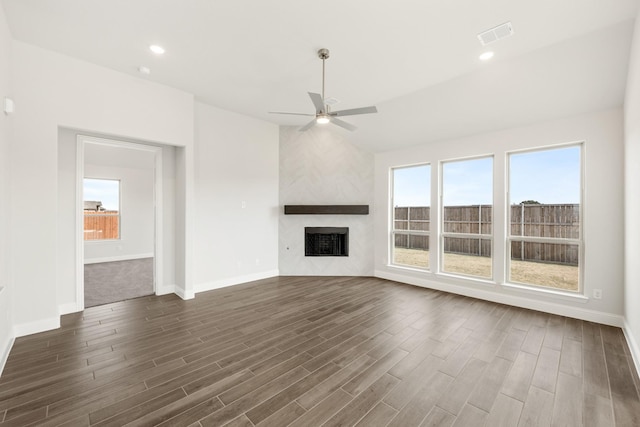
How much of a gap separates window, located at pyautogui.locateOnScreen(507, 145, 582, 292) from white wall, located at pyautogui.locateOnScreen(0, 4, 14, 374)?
627 centimetres

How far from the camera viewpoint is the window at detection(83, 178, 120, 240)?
24.1ft

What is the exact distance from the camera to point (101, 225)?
7.45 m

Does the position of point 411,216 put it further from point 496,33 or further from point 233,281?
Result: point 233,281

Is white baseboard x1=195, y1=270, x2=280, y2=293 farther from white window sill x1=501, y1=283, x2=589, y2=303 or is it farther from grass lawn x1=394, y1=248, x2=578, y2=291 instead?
white window sill x1=501, y1=283, x2=589, y2=303

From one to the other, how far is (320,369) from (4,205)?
3.53 meters

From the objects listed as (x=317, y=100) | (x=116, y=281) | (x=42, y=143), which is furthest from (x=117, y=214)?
(x=317, y=100)

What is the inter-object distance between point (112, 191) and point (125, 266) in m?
2.42

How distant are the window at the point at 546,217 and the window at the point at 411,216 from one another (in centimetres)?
139

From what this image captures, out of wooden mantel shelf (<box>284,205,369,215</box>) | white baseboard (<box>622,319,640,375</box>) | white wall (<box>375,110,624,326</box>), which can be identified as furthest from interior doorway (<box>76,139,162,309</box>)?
white baseboard (<box>622,319,640,375</box>)

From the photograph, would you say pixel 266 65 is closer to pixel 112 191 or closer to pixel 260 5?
pixel 260 5

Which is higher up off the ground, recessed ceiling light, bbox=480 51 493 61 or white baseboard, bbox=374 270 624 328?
recessed ceiling light, bbox=480 51 493 61

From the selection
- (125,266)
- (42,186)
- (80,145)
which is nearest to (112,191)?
(125,266)

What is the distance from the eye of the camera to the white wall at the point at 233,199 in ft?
15.5

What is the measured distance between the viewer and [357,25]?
2674 mm
